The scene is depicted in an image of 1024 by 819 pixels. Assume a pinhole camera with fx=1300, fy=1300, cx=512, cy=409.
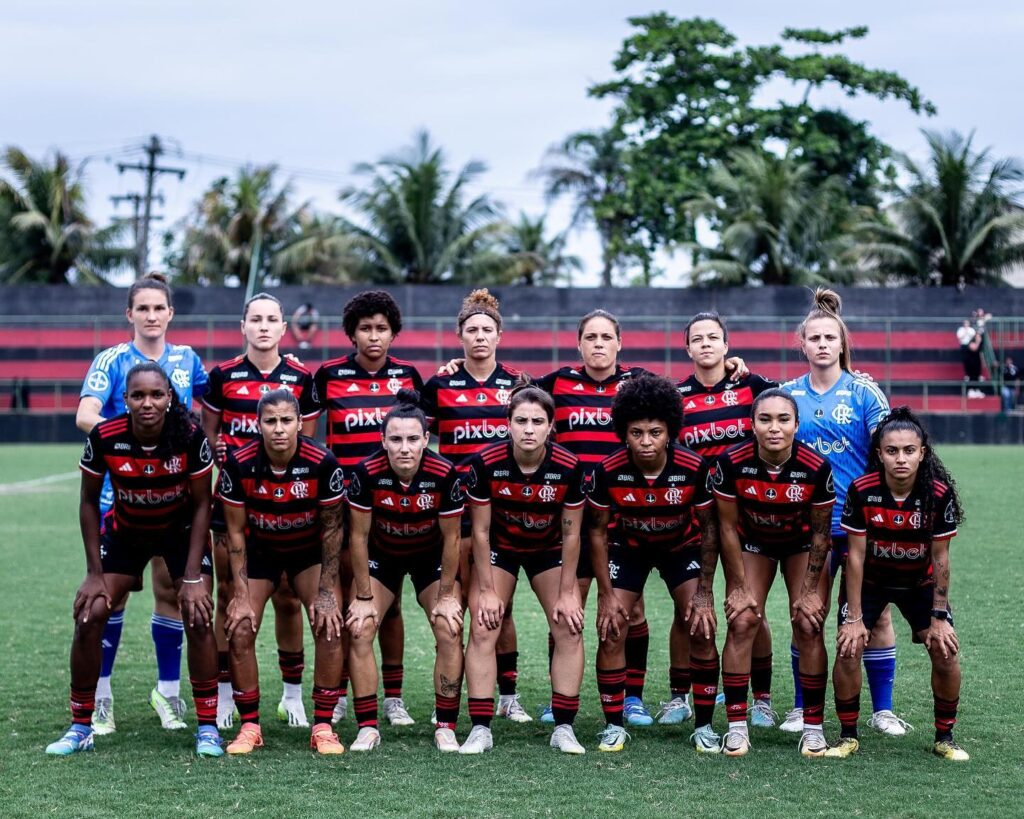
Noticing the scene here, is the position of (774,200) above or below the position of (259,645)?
above

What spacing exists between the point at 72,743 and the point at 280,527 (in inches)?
49.9

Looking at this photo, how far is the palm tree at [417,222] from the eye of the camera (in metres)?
34.3

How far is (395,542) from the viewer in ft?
19.0

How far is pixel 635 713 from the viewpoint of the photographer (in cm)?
614

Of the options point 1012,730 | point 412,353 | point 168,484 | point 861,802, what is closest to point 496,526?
point 168,484

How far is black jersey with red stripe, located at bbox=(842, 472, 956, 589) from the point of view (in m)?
5.44

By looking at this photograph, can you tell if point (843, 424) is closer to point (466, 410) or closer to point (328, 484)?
point (466, 410)

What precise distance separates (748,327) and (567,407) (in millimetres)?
24702

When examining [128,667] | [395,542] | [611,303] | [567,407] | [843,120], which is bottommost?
[128,667]

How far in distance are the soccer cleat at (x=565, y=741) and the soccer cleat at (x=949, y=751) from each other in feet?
4.80

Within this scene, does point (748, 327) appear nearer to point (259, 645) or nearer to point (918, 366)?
point (918, 366)

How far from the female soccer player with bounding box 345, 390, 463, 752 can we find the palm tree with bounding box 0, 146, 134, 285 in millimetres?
33066

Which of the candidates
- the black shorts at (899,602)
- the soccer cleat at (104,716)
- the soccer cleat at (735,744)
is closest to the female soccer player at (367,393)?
the soccer cleat at (104,716)

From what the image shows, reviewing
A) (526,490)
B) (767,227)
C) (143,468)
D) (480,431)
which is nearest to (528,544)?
(526,490)
